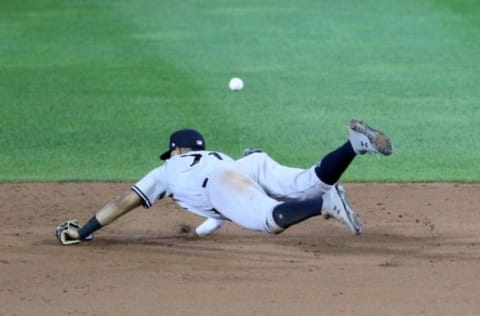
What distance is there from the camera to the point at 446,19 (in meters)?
19.5

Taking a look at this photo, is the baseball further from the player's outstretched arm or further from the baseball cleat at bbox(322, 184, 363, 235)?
the baseball cleat at bbox(322, 184, 363, 235)

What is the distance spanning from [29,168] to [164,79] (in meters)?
3.91

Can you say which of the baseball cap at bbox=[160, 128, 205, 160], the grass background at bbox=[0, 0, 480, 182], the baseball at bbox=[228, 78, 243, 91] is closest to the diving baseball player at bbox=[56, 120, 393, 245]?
the baseball cap at bbox=[160, 128, 205, 160]

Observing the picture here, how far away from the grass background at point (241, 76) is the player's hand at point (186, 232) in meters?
2.08

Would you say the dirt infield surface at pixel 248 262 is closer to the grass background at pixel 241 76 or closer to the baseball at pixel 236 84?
the grass background at pixel 241 76

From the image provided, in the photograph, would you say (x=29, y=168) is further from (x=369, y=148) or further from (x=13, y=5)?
(x=13, y=5)

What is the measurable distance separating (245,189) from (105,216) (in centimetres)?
107

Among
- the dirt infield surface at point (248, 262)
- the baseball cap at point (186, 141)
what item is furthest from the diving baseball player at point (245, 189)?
the dirt infield surface at point (248, 262)

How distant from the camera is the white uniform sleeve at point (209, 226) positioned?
32.8 feet

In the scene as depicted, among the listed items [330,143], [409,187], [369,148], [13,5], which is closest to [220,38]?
[13,5]

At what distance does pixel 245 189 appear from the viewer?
30.7 feet

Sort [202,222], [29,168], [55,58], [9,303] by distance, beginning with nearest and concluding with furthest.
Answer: [9,303] → [202,222] → [29,168] → [55,58]

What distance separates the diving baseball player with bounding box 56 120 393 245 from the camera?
8.91 m

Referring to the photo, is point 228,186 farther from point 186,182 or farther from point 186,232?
point 186,232
